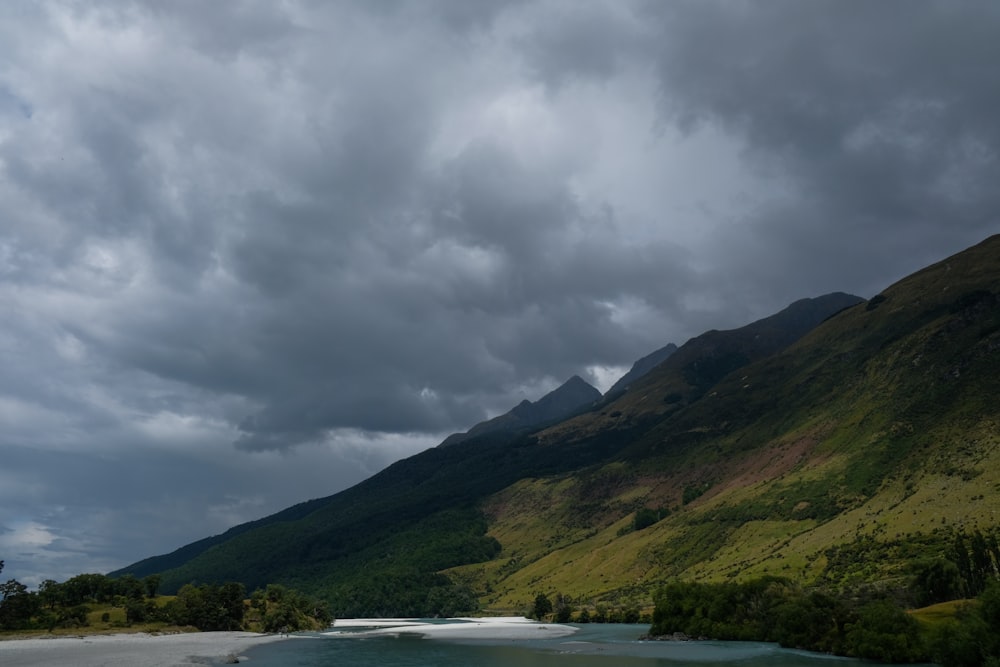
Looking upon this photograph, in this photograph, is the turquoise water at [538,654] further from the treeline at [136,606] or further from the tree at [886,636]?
the treeline at [136,606]

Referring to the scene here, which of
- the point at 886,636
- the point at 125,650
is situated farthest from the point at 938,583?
the point at 125,650

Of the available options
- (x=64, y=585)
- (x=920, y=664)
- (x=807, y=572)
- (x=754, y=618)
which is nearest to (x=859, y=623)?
(x=920, y=664)

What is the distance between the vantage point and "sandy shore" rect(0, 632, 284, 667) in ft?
293

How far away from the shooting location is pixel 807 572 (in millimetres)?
175750

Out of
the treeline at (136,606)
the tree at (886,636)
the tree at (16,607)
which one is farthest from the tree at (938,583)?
the tree at (16,607)

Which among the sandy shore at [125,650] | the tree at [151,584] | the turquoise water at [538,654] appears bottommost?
the turquoise water at [538,654]

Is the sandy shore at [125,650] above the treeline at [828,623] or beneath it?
above

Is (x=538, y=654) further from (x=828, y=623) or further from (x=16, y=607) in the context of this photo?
(x=16, y=607)

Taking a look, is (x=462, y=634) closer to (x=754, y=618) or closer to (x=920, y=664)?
(x=754, y=618)

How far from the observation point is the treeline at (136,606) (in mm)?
146125

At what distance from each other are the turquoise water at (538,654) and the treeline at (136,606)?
43052 millimetres

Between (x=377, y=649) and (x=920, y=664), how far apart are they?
85.9 metres

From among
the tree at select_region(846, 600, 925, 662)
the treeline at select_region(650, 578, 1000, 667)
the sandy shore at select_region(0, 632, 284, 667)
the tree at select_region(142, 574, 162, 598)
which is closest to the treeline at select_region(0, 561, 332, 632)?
the tree at select_region(142, 574, 162, 598)

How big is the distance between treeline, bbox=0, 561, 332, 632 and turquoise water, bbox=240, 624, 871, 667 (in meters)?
43.1
